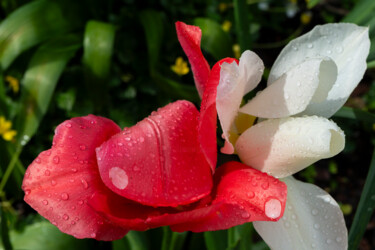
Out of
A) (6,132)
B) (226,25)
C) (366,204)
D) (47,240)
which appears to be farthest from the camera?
(226,25)

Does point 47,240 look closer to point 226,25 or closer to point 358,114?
point 358,114

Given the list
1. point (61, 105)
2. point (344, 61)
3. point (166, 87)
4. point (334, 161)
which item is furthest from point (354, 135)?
point (344, 61)

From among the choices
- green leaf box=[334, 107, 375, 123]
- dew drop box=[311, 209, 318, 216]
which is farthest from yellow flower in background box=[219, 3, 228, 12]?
dew drop box=[311, 209, 318, 216]

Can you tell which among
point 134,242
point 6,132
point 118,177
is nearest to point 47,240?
point 134,242

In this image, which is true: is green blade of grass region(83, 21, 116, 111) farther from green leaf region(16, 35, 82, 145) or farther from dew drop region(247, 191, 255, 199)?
dew drop region(247, 191, 255, 199)

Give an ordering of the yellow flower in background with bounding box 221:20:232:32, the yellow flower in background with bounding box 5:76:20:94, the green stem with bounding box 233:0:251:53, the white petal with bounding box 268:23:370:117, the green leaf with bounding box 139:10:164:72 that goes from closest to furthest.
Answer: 1. the white petal with bounding box 268:23:370:117
2. the green stem with bounding box 233:0:251:53
3. the green leaf with bounding box 139:10:164:72
4. the yellow flower in background with bounding box 5:76:20:94
5. the yellow flower in background with bounding box 221:20:232:32
